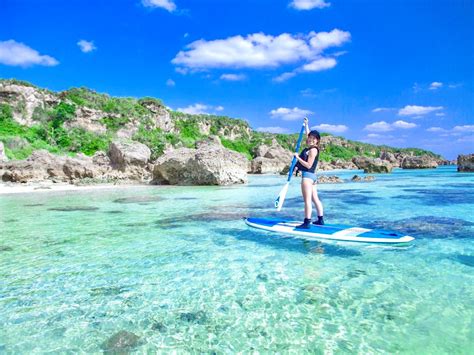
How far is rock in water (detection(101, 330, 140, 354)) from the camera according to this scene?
11.4ft

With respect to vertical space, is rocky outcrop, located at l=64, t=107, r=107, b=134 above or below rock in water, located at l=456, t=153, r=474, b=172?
above

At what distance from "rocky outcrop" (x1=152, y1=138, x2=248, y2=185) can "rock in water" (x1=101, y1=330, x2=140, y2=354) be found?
22.2 m

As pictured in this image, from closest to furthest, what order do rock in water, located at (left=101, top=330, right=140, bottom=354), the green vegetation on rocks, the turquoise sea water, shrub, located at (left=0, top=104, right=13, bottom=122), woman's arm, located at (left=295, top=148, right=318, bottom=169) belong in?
rock in water, located at (left=101, top=330, right=140, bottom=354)
the turquoise sea water
woman's arm, located at (left=295, top=148, right=318, bottom=169)
the green vegetation on rocks
shrub, located at (left=0, top=104, right=13, bottom=122)

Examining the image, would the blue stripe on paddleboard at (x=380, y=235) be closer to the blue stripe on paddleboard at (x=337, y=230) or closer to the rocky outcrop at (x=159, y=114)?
the blue stripe on paddleboard at (x=337, y=230)

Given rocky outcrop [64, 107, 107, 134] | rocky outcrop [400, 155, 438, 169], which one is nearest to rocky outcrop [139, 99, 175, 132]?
rocky outcrop [64, 107, 107, 134]

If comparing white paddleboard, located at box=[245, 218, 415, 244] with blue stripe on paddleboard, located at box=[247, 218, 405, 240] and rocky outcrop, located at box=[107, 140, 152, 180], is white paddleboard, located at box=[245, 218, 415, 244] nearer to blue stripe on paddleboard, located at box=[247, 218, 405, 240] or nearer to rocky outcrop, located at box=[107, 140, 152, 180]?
blue stripe on paddleboard, located at box=[247, 218, 405, 240]

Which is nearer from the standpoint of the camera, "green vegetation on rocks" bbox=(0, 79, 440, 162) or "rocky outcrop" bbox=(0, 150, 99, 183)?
"rocky outcrop" bbox=(0, 150, 99, 183)

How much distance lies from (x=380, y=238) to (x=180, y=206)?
8.93 m

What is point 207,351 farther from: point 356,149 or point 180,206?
point 356,149

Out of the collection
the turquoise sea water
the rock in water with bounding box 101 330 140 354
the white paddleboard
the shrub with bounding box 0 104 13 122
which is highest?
the shrub with bounding box 0 104 13 122

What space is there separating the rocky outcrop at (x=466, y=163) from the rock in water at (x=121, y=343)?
55.1m

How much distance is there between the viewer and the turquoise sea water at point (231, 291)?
3635 millimetres

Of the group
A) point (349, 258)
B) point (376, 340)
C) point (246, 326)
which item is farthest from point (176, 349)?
point (349, 258)

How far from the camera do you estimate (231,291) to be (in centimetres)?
499
